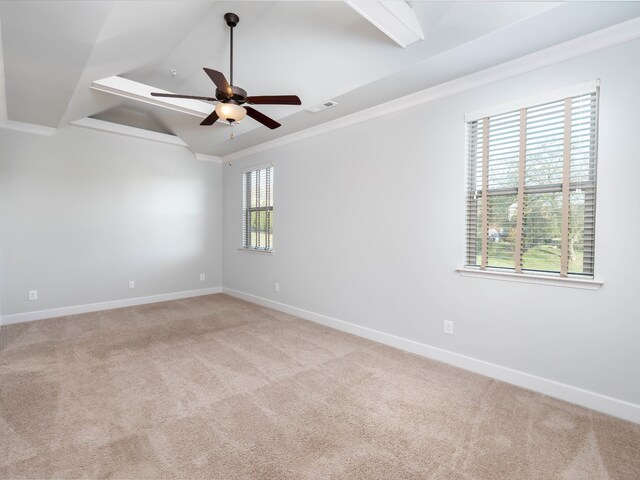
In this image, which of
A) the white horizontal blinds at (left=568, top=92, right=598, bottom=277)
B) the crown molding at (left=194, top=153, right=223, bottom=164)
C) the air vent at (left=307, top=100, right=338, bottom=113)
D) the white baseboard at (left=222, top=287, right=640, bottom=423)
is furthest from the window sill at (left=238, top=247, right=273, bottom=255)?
the white horizontal blinds at (left=568, top=92, right=598, bottom=277)

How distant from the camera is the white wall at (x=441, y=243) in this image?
2207mm

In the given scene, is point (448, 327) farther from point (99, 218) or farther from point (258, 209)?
point (99, 218)

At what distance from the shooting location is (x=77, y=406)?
230cm

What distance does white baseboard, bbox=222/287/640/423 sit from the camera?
222 centimetres

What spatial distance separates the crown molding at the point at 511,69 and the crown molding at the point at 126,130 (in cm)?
293

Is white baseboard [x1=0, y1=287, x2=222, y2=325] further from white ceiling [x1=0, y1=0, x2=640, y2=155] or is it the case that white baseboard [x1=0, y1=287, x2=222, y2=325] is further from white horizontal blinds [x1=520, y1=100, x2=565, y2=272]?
white horizontal blinds [x1=520, y1=100, x2=565, y2=272]

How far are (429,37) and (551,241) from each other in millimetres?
1830

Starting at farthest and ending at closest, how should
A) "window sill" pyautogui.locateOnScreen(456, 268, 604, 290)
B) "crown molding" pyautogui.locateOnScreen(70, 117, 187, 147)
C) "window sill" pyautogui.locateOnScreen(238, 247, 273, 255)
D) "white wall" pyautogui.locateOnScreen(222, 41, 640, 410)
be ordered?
1. "window sill" pyautogui.locateOnScreen(238, 247, 273, 255)
2. "crown molding" pyautogui.locateOnScreen(70, 117, 187, 147)
3. "window sill" pyautogui.locateOnScreen(456, 268, 604, 290)
4. "white wall" pyautogui.locateOnScreen(222, 41, 640, 410)

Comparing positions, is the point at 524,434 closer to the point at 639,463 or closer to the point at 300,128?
the point at 639,463

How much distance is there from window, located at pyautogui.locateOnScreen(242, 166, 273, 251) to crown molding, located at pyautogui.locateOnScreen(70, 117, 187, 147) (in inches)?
52.8

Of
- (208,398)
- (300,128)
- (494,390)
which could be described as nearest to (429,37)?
(300,128)

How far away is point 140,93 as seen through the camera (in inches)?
138

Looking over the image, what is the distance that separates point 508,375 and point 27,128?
6237 mm

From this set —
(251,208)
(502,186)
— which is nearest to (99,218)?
(251,208)
